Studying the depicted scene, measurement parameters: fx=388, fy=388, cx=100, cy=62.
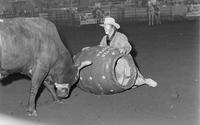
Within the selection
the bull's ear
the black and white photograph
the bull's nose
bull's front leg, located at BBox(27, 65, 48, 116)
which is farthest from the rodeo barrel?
bull's front leg, located at BBox(27, 65, 48, 116)

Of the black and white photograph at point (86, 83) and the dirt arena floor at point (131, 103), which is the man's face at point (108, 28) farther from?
the dirt arena floor at point (131, 103)

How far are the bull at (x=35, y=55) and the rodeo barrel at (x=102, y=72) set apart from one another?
179 mm

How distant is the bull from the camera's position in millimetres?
4922

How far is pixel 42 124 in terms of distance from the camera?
462 cm

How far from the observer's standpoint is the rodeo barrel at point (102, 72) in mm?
5555

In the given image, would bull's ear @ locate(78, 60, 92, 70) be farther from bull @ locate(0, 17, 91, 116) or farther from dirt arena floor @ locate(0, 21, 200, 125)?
dirt arena floor @ locate(0, 21, 200, 125)

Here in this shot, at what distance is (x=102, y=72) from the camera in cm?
557

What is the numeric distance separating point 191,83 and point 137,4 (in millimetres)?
14630

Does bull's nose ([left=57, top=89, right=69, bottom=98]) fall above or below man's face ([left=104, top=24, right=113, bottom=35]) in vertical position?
below

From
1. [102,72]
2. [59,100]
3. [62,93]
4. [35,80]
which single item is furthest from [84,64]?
[35,80]

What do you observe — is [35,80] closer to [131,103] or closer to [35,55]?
[35,55]

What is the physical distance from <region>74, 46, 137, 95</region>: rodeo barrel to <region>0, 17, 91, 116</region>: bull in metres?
0.18

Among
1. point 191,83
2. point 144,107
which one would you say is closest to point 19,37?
point 144,107

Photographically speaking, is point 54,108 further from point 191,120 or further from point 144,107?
point 191,120
